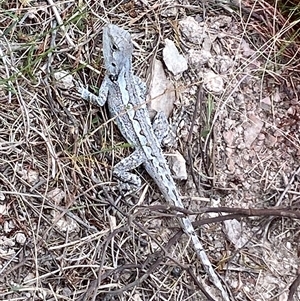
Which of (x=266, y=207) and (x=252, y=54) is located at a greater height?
Answer: (x=252, y=54)

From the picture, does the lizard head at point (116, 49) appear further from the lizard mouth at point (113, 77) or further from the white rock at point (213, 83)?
the white rock at point (213, 83)

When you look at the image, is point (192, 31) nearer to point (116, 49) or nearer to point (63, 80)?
point (116, 49)

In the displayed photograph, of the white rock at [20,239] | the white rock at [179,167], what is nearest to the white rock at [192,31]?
the white rock at [179,167]

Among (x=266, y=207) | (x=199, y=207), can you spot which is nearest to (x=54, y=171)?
(x=199, y=207)

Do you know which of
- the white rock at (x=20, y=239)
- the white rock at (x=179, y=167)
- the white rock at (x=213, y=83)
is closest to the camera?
the white rock at (x=20, y=239)

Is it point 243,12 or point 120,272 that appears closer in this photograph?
point 120,272

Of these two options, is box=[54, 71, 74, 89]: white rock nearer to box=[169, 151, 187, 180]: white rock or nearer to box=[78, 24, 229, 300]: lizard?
box=[78, 24, 229, 300]: lizard

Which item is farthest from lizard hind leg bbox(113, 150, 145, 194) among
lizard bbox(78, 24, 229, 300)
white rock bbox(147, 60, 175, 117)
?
white rock bbox(147, 60, 175, 117)

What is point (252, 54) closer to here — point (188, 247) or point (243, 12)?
point (243, 12)
